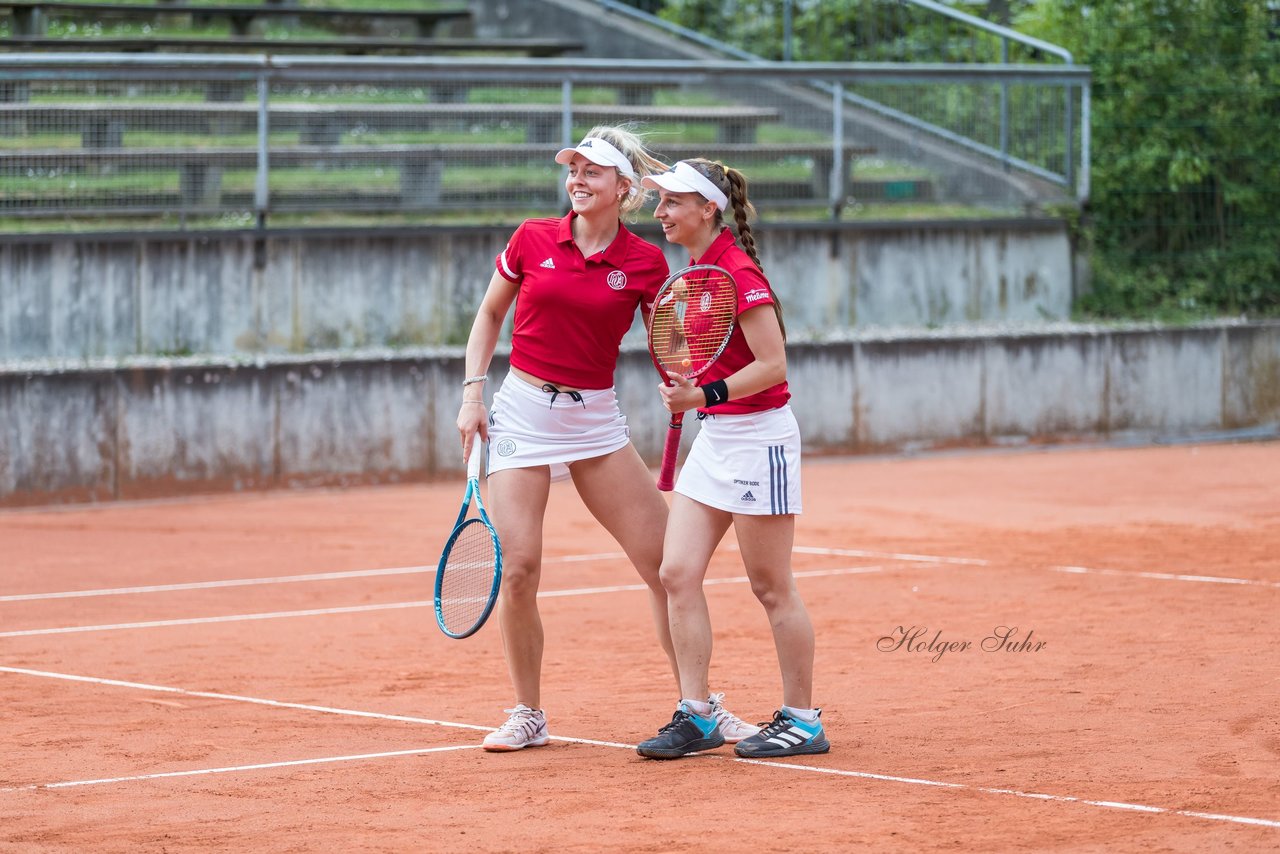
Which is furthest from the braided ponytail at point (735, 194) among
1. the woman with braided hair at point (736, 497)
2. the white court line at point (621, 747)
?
the white court line at point (621, 747)

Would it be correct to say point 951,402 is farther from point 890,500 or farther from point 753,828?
point 753,828

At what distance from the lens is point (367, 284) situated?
16734 mm

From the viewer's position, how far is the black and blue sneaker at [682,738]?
6340 millimetres

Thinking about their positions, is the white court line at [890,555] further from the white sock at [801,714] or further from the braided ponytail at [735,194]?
the braided ponytail at [735,194]

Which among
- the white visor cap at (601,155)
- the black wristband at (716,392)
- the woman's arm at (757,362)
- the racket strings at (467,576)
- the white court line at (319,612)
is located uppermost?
the white visor cap at (601,155)

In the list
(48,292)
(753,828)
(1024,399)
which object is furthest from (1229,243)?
(753,828)

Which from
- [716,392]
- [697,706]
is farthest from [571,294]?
[697,706]

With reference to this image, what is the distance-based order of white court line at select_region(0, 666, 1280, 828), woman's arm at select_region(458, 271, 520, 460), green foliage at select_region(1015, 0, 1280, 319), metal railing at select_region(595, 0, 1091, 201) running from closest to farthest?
1. white court line at select_region(0, 666, 1280, 828)
2. woman's arm at select_region(458, 271, 520, 460)
3. metal railing at select_region(595, 0, 1091, 201)
4. green foliage at select_region(1015, 0, 1280, 319)

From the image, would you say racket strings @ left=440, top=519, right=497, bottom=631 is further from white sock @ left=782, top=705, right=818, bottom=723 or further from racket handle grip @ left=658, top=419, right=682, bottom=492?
white sock @ left=782, top=705, right=818, bottom=723

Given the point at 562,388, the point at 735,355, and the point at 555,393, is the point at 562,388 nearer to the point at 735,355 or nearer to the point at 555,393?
the point at 555,393

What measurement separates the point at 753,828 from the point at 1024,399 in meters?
13.1

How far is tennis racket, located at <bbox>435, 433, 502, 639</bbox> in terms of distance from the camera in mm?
6539

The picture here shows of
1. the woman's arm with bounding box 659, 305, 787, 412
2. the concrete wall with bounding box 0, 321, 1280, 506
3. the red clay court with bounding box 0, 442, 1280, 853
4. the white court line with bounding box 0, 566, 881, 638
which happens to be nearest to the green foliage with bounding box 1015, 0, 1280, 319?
the concrete wall with bounding box 0, 321, 1280, 506

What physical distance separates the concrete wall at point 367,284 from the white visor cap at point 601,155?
33.0 ft
